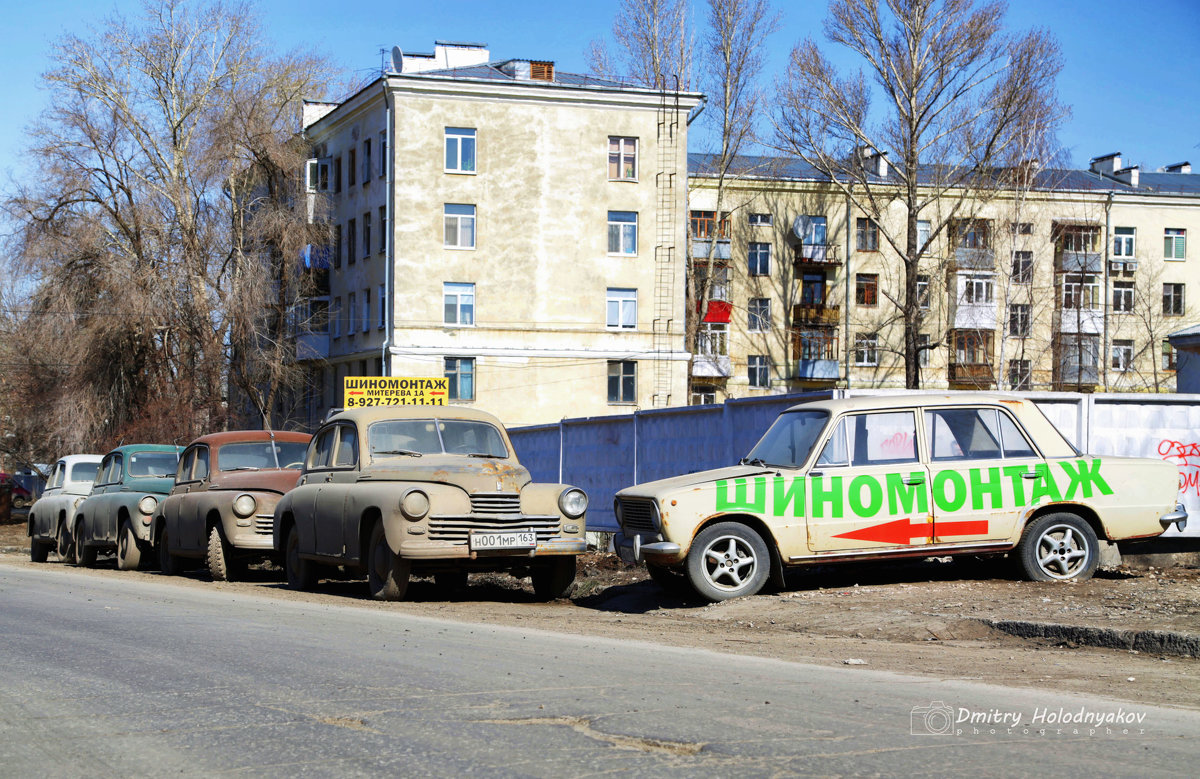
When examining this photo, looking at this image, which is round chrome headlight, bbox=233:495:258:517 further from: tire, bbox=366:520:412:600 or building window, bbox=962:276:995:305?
building window, bbox=962:276:995:305

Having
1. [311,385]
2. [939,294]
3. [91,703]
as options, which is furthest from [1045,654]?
[939,294]

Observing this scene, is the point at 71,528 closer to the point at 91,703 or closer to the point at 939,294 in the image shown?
the point at 91,703

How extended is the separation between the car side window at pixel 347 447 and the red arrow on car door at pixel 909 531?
5207mm

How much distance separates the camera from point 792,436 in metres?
12.2

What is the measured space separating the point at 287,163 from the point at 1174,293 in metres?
44.8

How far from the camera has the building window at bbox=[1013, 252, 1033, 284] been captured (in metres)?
57.3

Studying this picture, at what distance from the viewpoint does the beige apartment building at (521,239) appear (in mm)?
47844

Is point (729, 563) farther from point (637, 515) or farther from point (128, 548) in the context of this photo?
point (128, 548)

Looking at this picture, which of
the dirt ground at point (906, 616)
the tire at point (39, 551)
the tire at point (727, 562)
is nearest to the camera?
the dirt ground at point (906, 616)

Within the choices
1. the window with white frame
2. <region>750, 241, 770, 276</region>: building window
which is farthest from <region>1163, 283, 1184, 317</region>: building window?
Answer: <region>750, 241, 770, 276</region>: building window

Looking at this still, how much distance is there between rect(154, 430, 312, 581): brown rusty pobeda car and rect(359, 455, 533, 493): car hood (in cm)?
310

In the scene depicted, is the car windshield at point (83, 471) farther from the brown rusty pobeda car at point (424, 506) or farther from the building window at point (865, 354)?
the building window at point (865, 354)

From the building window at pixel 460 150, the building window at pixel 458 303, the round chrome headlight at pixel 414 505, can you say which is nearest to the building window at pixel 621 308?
the building window at pixel 458 303

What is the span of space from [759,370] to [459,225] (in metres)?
19.4
